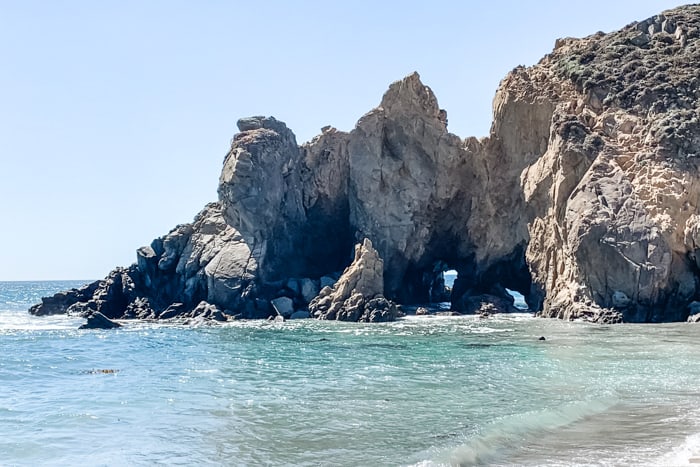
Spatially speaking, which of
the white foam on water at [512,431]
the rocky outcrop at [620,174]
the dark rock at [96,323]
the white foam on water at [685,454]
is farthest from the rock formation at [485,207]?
the white foam on water at [685,454]

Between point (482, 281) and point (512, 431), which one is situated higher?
point (482, 281)

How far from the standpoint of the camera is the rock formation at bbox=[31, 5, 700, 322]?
137 ft

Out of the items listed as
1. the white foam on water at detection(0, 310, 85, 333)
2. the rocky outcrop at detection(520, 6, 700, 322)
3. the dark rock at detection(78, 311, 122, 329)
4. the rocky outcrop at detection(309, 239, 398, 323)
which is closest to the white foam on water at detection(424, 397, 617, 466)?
the rocky outcrop at detection(520, 6, 700, 322)

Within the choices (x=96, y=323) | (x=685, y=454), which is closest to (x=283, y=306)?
(x=96, y=323)

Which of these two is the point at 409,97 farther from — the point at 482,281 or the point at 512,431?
the point at 512,431

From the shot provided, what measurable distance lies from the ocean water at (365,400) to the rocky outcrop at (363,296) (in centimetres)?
1027

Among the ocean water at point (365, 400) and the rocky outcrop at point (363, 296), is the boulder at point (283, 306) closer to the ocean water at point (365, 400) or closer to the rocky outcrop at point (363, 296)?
the rocky outcrop at point (363, 296)

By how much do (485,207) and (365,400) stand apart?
121ft

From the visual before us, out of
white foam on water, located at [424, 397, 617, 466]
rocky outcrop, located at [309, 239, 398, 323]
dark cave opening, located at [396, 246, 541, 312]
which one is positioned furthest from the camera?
dark cave opening, located at [396, 246, 541, 312]

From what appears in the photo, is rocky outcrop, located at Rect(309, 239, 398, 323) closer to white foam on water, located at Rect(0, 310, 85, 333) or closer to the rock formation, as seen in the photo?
the rock formation

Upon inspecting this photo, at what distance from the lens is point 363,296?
161 feet

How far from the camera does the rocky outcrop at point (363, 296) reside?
48250mm

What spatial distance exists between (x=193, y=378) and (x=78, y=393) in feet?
14.1

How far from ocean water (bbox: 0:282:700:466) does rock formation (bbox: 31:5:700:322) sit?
6490mm
